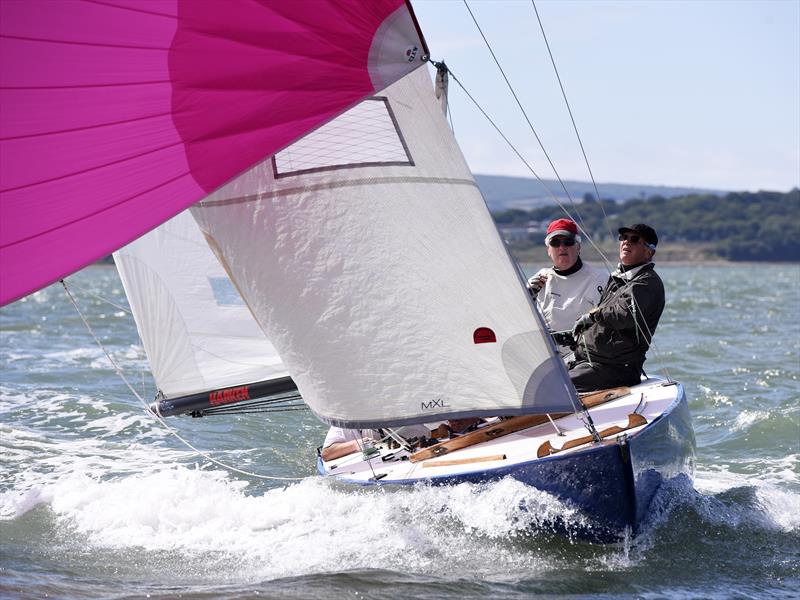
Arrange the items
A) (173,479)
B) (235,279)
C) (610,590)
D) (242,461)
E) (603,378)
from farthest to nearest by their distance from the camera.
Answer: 1. (242,461)
2. (173,479)
3. (603,378)
4. (235,279)
5. (610,590)

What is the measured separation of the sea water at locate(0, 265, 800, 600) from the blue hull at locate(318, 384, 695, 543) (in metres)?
0.07

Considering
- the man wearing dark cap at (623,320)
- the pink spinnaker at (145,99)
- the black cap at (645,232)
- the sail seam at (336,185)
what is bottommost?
the man wearing dark cap at (623,320)

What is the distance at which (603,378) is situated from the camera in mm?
6602

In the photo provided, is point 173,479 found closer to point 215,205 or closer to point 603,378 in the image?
point 215,205

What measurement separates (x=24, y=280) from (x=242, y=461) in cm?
397

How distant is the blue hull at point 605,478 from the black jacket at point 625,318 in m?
0.83

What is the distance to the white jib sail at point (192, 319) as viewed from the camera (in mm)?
7305

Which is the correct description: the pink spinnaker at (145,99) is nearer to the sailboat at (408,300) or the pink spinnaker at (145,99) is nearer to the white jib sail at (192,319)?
the sailboat at (408,300)

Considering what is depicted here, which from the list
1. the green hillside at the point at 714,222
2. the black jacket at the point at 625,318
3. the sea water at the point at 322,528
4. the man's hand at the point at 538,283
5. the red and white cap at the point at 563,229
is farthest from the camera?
the green hillside at the point at 714,222

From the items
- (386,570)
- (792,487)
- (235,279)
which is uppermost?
(235,279)

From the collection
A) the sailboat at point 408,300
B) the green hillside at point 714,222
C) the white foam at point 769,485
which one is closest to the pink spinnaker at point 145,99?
the sailboat at point 408,300

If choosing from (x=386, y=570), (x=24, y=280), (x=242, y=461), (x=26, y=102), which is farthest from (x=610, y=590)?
(x=242, y=461)

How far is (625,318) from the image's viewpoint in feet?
20.1

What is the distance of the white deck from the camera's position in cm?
554
